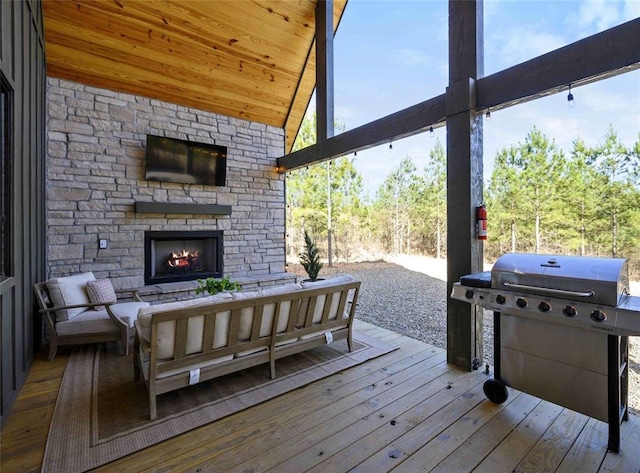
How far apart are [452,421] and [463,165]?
2.12m

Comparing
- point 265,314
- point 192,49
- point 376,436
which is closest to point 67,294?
point 265,314

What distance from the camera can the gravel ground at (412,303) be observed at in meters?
3.56

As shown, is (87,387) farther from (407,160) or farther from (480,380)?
(407,160)

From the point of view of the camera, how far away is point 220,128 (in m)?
5.30

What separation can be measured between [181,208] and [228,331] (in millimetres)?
3095

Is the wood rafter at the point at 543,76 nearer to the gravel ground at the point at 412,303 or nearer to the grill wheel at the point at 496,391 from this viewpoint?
the gravel ground at the point at 412,303

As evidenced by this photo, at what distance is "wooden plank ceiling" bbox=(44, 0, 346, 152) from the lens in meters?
3.74

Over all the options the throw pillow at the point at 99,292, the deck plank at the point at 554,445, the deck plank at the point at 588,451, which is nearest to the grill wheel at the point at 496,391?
the deck plank at the point at 554,445

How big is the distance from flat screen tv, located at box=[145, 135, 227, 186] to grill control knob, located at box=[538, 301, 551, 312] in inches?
186

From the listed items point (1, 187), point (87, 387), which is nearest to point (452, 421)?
point (87, 387)

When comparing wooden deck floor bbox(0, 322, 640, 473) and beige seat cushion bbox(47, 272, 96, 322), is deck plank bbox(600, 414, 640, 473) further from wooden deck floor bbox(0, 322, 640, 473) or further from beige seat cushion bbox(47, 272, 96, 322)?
beige seat cushion bbox(47, 272, 96, 322)

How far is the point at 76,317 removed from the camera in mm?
3193

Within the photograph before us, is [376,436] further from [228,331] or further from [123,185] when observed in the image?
[123,185]

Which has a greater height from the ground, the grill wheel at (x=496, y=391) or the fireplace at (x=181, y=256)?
the fireplace at (x=181, y=256)
